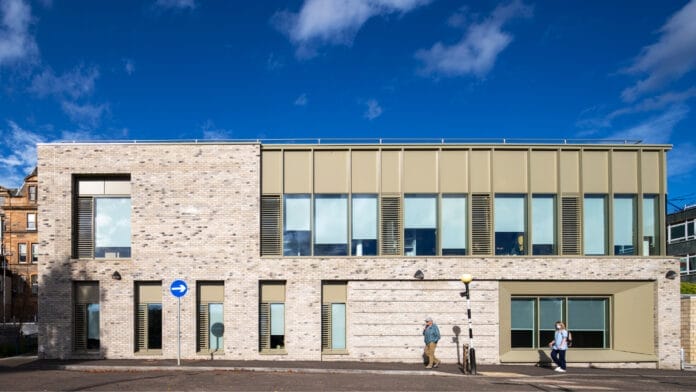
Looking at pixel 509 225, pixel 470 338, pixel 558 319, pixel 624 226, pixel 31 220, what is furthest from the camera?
pixel 31 220

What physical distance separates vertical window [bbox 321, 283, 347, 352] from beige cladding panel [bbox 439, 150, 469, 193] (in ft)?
16.7

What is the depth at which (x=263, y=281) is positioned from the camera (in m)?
17.2

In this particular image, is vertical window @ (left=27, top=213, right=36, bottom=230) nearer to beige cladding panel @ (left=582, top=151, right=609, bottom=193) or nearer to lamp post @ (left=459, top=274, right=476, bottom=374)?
lamp post @ (left=459, top=274, right=476, bottom=374)

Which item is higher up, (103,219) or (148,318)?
(103,219)

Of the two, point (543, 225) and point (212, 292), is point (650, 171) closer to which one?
point (543, 225)

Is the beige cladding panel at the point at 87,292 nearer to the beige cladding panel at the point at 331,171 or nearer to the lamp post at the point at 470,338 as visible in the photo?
the beige cladding panel at the point at 331,171

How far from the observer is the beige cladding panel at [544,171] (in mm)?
17422

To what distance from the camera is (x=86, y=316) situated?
1725 centimetres

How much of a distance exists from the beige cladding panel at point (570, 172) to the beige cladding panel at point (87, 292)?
55.3 ft

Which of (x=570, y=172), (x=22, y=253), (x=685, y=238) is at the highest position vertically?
(x=570, y=172)

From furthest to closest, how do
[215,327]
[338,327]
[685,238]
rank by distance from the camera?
1. [685,238]
2. [338,327]
3. [215,327]

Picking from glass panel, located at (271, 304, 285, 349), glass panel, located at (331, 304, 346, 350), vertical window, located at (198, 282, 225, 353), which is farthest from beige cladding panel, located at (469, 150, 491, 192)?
vertical window, located at (198, 282, 225, 353)

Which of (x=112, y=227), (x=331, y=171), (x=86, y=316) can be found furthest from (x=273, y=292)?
(x=86, y=316)

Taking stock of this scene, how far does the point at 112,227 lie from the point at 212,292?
436 cm
